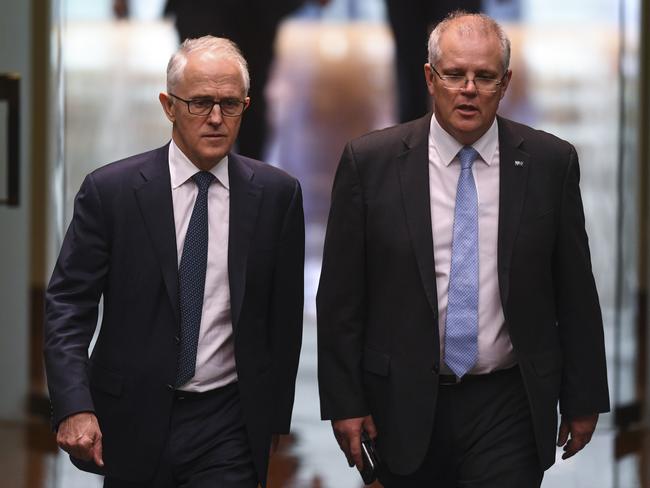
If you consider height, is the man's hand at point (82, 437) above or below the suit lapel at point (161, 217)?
below

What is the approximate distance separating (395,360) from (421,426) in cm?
19

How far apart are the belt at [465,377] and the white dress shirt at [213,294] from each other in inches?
21.4

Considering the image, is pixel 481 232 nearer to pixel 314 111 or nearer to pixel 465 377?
pixel 465 377

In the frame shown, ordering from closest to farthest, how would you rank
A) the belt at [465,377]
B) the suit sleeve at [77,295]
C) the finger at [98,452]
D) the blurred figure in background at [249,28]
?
1. the finger at [98,452]
2. the suit sleeve at [77,295]
3. the belt at [465,377]
4. the blurred figure in background at [249,28]

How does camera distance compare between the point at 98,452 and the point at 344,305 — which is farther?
the point at 344,305

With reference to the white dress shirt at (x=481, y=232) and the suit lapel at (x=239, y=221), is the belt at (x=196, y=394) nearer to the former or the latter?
the suit lapel at (x=239, y=221)

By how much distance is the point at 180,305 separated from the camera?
12.8ft

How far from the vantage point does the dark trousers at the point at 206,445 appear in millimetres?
3885

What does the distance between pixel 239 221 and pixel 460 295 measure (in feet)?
1.95

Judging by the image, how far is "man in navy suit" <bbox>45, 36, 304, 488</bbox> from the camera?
390cm

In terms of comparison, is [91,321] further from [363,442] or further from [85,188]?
[363,442]

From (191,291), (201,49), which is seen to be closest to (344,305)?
(191,291)

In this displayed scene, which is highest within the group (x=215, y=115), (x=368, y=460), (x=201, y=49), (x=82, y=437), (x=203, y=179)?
(x=201, y=49)

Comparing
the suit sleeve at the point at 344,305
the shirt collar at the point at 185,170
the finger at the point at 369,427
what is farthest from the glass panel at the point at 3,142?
the finger at the point at 369,427
